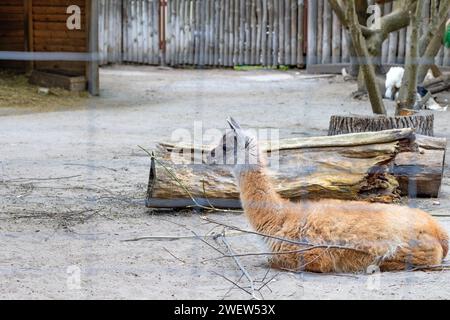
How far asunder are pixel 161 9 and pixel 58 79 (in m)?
6.38

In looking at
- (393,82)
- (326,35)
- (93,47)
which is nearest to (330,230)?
(393,82)

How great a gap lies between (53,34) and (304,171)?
26.1 feet

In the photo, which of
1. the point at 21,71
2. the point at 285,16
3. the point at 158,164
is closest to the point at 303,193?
the point at 158,164

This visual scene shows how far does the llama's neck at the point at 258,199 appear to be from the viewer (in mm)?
3750

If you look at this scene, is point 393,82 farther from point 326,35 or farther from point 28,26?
point 28,26

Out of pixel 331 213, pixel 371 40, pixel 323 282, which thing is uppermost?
pixel 371 40

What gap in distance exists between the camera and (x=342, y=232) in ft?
12.0

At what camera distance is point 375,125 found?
21.2 ft

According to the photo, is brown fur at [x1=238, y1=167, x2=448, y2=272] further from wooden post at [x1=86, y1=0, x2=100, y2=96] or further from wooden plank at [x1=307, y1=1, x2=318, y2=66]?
wooden plank at [x1=307, y1=1, x2=318, y2=66]

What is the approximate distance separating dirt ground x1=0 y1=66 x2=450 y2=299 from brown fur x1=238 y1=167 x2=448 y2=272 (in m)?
0.07

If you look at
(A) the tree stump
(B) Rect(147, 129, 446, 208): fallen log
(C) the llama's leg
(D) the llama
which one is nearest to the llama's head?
(D) the llama

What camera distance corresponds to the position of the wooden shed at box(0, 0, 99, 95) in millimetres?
11703
